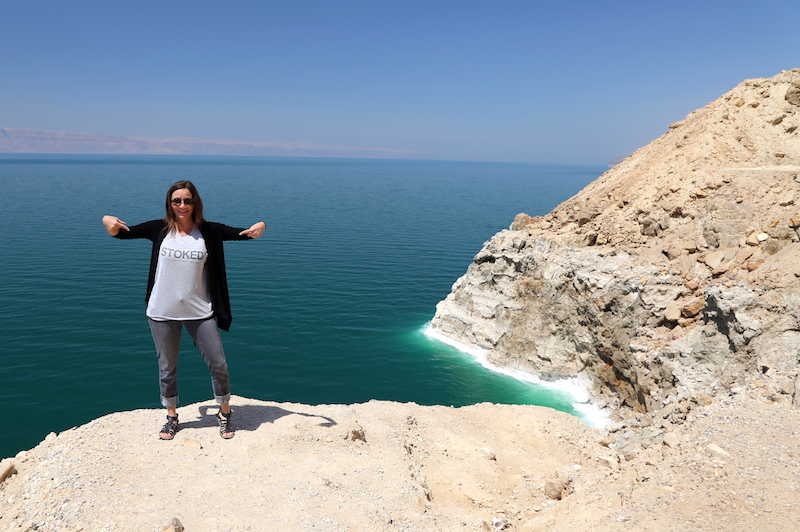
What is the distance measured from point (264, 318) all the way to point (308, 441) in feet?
80.6

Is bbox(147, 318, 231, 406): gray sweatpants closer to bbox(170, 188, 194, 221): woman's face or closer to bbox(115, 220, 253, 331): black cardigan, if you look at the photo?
bbox(115, 220, 253, 331): black cardigan

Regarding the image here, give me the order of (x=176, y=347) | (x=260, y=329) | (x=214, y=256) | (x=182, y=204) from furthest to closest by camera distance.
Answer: (x=260, y=329) < (x=176, y=347) < (x=214, y=256) < (x=182, y=204)

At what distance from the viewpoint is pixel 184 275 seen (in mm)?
8797

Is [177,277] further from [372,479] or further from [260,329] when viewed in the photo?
[260,329]

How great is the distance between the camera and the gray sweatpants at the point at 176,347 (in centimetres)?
895

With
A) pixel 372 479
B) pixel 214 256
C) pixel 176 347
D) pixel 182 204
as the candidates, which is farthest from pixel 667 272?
pixel 182 204

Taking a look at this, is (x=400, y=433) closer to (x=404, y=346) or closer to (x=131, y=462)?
(x=131, y=462)

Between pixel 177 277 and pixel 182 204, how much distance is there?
1288 millimetres

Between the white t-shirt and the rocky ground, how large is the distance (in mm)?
2661

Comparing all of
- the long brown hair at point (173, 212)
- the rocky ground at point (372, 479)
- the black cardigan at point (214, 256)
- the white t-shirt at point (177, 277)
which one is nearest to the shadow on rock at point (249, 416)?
the rocky ground at point (372, 479)

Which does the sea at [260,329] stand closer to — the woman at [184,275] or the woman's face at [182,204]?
the woman at [184,275]

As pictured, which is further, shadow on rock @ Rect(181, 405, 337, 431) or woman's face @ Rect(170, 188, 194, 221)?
shadow on rock @ Rect(181, 405, 337, 431)

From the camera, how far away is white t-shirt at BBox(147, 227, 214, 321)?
28.7 feet

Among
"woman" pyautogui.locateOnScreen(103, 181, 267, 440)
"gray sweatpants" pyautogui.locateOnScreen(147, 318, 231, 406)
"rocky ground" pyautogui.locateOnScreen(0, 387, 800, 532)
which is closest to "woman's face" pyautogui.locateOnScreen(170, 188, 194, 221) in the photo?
"woman" pyautogui.locateOnScreen(103, 181, 267, 440)
